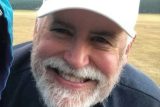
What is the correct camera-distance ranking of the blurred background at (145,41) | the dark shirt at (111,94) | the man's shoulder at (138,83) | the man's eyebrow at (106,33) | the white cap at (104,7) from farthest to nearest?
the blurred background at (145,41) < the man's shoulder at (138,83) < the dark shirt at (111,94) < the man's eyebrow at (106,33) < the white cap at (104,7)

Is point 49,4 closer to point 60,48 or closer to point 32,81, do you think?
point 60,48

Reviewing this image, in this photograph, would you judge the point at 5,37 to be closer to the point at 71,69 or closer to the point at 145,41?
the point at 71,69

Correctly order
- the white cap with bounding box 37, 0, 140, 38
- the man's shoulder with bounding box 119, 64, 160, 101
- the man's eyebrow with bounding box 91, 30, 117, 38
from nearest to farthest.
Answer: the white cap with bounding box 37, 0, 140, 38 → the man's eyebrow with bounding box 91, 30, 117, 38 → the man's shoulder with bounding box 119, 64, 160, 101

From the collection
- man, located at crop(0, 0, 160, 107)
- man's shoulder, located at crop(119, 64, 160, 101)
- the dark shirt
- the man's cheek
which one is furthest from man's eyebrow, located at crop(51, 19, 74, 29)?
man's shoulder, located at crop(119, 64, 160, 101)

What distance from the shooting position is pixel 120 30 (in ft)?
6.57

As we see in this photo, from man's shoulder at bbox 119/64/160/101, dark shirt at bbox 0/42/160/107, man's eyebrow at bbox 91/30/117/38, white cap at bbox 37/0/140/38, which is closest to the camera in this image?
white cap at bbox 37/0/140/38

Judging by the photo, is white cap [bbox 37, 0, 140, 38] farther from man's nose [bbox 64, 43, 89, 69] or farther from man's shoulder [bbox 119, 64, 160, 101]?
man's shoulder [bbox 119, 64, 160, 101]

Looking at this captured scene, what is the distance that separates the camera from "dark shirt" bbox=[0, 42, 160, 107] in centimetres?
245

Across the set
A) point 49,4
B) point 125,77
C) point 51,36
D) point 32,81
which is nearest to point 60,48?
point 51,36

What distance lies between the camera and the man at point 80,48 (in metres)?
1.94

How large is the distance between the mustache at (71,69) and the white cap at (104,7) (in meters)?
0.23

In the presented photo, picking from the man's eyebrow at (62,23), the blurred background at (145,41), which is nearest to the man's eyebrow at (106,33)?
the man's eyebrow at (62,23)

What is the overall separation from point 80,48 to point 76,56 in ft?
0.13

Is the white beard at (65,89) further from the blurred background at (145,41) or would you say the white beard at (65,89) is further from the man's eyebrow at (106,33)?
the blurred background at (145,41)
